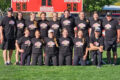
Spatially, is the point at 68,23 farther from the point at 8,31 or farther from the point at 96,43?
the point at 8,31

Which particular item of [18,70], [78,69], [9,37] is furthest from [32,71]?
[9,37]

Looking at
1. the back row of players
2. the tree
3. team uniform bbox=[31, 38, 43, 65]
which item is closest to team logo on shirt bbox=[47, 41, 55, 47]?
the back row of players

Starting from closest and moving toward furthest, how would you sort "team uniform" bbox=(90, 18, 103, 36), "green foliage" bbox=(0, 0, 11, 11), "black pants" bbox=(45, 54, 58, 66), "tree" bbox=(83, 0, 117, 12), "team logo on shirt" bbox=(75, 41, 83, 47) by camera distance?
"black pants" bbox=(45, 54, 58, 66), "team logo on shirt" bbox=(75, 41, 83, 47), "team uniform" bbox=(90, 18, 103, 36), "green foliage" bbox=(0, 0, 11, 11), "tree" bbox=(83, 0, 117, 12)

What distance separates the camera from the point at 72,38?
13.8 metres

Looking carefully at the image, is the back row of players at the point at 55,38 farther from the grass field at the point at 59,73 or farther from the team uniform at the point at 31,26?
the grass field at the point at 59,73

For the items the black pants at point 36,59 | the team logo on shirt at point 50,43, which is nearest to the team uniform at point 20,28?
the black pants at point 36,59

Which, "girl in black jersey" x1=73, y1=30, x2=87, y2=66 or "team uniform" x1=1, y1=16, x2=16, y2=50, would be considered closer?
"team uniform" x1=1, y1=16, x2=16, y2=50

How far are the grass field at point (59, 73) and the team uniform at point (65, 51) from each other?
1.17 m

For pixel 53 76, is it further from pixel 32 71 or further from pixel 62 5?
pixel 62 5

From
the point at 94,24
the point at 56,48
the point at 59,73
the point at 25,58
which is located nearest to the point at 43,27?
the point at 56,48

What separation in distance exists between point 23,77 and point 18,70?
124cm

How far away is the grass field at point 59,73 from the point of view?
422 inches

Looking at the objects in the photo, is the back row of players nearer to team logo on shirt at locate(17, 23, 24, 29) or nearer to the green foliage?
team logo on shirt at locate(17, 23, 24, 29)

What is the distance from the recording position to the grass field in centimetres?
1071
